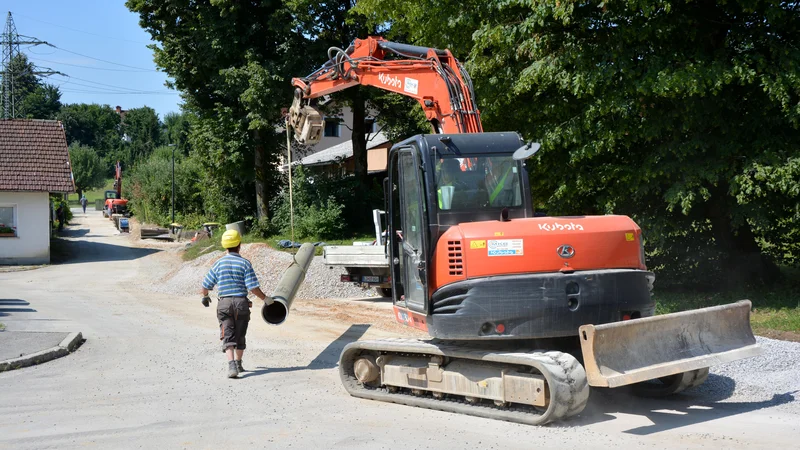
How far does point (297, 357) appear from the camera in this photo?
1172 centimetres

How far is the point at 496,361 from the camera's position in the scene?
8.10 meters

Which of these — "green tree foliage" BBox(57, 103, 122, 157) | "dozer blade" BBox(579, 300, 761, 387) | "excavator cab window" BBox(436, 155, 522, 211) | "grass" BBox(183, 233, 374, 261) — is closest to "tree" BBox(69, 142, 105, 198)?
"green tree foliage" BBox(57, 103, 122, 157)

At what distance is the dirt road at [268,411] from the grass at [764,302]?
3.51m

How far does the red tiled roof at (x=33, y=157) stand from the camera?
96.0 feet

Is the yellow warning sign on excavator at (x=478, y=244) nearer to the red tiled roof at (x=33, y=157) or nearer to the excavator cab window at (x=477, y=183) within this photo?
the excavator cab window at (x=477, y=183)

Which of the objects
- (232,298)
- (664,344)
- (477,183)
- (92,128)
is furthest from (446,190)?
(92,128)

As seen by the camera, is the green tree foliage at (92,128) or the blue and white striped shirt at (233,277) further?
the green tree foliage at (92,128)

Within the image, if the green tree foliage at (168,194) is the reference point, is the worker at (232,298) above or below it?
below

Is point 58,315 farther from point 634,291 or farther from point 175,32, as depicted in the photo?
point 175,32

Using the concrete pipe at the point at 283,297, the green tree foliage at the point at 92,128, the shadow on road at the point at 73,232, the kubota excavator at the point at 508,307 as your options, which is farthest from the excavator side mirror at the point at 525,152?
the green tree foliage at the point at 92,128

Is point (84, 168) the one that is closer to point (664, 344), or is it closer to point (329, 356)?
point (329, 356)

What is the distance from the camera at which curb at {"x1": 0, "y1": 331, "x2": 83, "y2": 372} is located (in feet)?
35.8

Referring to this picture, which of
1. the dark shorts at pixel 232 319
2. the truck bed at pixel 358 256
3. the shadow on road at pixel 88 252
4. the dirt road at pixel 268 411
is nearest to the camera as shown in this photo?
the dirt road at pixel 268 411

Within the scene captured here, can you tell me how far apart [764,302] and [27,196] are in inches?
1010
